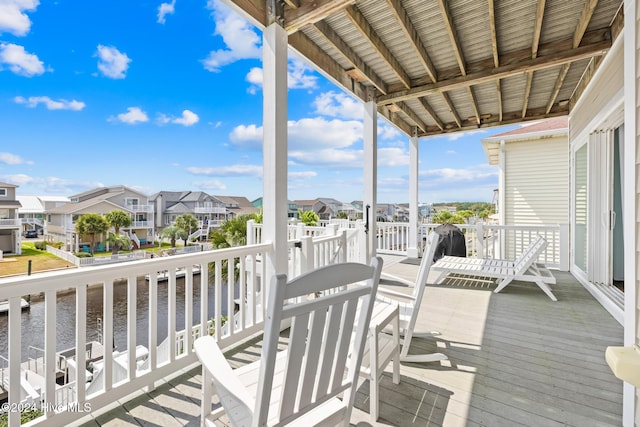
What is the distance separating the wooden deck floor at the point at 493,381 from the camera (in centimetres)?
175

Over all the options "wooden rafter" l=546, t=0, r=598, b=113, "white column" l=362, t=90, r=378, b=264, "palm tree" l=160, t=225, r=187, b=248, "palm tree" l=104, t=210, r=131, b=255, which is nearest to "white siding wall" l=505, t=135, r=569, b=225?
"wooden rafter" l=546, t=0, r=598, b=113

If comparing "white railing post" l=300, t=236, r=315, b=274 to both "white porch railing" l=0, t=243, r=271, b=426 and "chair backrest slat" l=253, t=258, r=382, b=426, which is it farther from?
"chair backrest slat" l=253, t=258, r=382, b=426

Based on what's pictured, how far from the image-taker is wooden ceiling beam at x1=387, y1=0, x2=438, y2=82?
288cm

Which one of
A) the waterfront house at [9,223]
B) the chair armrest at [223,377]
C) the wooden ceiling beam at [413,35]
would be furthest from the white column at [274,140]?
the waterfront house at [9,223]

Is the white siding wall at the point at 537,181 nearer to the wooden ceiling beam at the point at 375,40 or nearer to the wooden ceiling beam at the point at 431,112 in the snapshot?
the wooden ceiling beam at the point at 431,112

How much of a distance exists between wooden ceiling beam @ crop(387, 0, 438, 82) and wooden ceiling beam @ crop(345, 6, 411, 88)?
324 mm

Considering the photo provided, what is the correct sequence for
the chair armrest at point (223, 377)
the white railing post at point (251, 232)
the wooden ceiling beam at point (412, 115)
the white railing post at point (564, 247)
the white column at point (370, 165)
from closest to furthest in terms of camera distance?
the chair armrest at point (223, 377)
the white column at point (370, 165)
the white railing post at point (564, 247)
the wooden ceiling beam at point (412, 115)
the white railing post at point (251, 232)

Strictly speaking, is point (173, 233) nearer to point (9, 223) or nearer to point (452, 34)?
point (9, 223)

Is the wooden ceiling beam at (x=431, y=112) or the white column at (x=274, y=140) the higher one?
the wooden ceiling beam at (x=431, y=112)

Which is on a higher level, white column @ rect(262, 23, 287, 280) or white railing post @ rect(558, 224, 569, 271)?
white column @ rect(262, 23, 287, 280)

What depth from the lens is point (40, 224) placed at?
1.61 meters

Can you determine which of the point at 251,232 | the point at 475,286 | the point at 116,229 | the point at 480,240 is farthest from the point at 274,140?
the point at 480,240

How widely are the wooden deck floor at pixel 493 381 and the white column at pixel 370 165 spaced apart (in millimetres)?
1736

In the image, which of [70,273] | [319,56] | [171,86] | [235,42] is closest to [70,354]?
[70,273]
